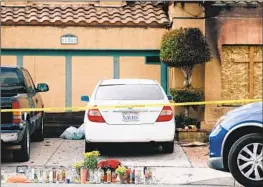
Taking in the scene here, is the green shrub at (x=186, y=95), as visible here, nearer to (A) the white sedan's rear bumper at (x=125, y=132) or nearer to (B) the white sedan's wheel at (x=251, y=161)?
(A) the white sedan's rear bumper at (x=125, y=132)

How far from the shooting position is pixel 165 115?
433 inches

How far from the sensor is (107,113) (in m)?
10.9

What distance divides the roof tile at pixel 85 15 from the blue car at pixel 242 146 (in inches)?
277

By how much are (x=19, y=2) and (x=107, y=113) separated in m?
6.36

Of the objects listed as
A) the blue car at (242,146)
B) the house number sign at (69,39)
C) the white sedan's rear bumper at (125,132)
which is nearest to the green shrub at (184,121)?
the white sedan's rear bumper at (125,132)

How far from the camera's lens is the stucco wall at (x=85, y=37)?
15148 millimetres

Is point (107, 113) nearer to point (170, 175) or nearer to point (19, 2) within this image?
point (170, 175)

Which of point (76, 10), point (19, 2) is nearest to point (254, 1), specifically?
point (76, 10)

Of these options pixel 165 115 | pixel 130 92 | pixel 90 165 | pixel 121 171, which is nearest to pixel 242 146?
pixel 121 171

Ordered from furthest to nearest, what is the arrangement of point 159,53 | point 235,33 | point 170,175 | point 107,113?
1. point 159,53
2. point 235,33
3. point 107,113
4. point 170,175

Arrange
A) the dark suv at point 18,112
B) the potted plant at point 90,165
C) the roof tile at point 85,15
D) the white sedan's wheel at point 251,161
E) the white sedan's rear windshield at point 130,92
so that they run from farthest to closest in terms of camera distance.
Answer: the roof tile at point 85,15, the white sedan's rear windshield at point 130,92, the dark suv at point 18,112, the potted plant at point 90,165, the white sedan's wheel at point 251,161

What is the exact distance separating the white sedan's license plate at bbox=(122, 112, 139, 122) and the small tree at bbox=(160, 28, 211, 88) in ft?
9.69

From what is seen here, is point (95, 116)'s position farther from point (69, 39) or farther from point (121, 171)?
point (69, 39)

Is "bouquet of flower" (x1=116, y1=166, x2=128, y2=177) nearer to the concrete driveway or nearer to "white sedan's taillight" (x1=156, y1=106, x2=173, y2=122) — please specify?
the concrete driveway
